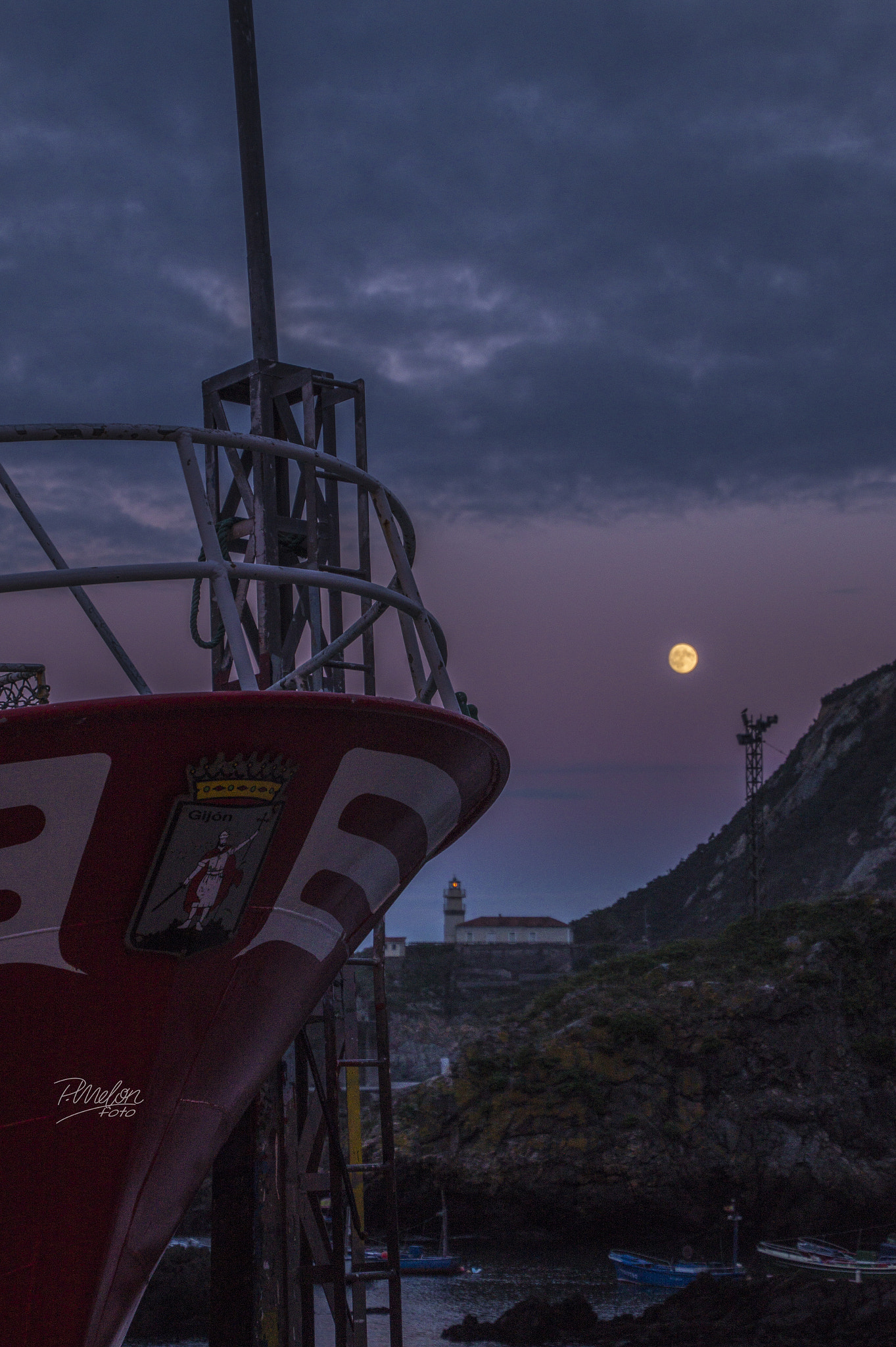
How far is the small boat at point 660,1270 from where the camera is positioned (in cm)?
4025

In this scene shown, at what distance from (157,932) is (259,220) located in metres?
7.48

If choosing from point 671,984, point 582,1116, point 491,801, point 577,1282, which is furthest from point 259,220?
point 671,984

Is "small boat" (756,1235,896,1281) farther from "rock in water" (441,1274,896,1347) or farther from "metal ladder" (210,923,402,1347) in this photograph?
"metal ladder" (210,923,402,1347)

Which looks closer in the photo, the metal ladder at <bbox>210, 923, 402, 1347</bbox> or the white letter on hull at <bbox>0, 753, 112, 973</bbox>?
the white letter on hull at <bbox>0, 753, 112, 973</bbox>

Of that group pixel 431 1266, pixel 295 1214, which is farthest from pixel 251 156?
pixel 431 1266

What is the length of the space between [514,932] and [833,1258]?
6908cm

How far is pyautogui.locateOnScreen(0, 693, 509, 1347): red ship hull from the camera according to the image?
6133 mm

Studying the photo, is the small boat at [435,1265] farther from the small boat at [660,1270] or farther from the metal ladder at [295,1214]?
the metal ladder at [295,1214]

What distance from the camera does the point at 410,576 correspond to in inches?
349

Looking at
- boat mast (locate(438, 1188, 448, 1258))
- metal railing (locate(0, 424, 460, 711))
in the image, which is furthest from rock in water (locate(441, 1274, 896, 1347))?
metal railing (locate(0, 424, 460, 711))

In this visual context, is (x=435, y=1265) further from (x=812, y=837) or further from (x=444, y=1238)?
(x=812, y=837)

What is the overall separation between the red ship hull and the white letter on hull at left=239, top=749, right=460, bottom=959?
15 mm

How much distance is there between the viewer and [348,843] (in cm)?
731

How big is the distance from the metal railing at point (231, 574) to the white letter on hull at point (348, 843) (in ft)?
2.73
